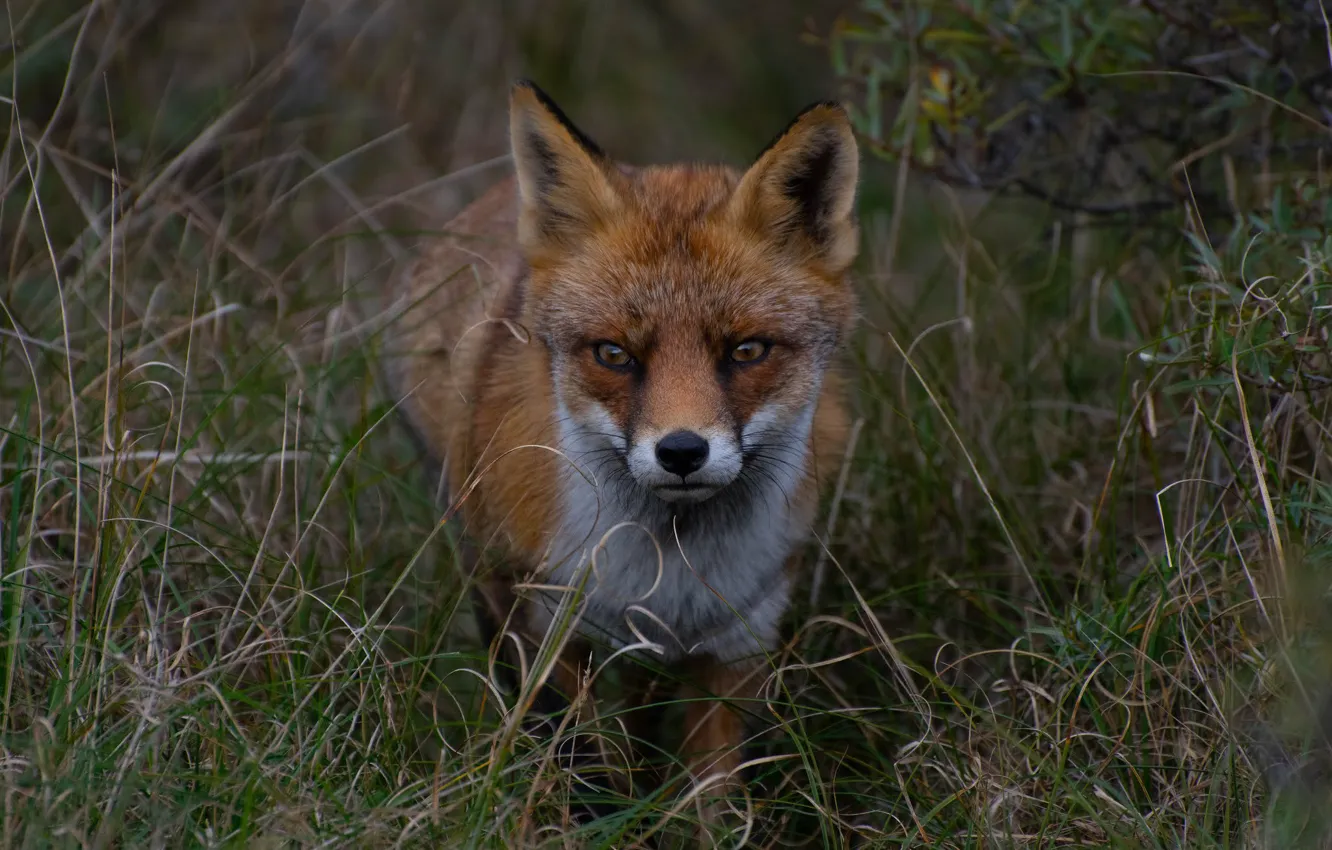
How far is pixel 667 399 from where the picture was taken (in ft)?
9.68

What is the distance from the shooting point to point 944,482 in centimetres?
431

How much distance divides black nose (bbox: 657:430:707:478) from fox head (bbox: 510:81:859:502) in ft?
0.10

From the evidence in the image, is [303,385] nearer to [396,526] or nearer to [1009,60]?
[396,526]

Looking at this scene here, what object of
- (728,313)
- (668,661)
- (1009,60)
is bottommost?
(668,661)

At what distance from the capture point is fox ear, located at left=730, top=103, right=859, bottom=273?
125 inches

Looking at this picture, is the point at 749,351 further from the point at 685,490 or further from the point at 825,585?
the point at 825,585

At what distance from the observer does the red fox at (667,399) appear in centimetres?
311

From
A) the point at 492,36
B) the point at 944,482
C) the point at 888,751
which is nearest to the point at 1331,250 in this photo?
the point at 944,482

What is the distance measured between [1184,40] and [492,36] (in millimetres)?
3928

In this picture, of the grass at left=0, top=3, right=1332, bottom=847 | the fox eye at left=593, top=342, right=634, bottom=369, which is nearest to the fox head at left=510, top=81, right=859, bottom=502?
the fox eye at left=593, top=342, right=634, bottom=369

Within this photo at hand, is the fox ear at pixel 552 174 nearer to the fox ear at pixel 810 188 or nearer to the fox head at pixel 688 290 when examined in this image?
the fox head at pixel 688 290

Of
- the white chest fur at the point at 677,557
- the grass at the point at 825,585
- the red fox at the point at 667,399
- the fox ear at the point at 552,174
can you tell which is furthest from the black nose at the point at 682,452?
the fox ear at the point at 552,174

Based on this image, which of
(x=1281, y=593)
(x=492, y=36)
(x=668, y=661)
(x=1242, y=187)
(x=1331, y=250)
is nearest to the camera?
(x=1281, y=593)

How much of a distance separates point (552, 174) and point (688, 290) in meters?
0.50
